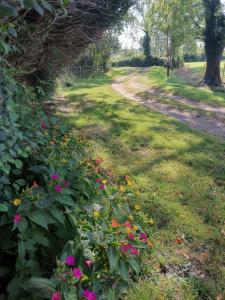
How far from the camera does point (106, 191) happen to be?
2867mm

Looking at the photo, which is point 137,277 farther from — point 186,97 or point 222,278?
point 186,97

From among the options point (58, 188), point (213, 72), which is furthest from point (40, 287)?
point (213, 72)

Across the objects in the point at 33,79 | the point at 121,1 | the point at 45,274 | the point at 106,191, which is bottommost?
the point at 45,274

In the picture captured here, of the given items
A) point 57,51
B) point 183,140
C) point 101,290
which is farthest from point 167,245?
point 57,51

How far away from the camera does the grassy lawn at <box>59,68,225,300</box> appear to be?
3.04 m

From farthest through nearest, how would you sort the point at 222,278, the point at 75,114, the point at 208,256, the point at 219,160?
the point at 75,114
the point at 219,160
the point at 208,256
the point at 222,278

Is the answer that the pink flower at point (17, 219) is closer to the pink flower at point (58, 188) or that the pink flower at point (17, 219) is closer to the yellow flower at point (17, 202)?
the yellow flower at point (17, 202)

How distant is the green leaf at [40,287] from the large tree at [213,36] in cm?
2192

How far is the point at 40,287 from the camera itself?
193cm

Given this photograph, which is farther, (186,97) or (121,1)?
(186,97)

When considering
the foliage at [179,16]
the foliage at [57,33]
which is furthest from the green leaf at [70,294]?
the foliage at [179,16]

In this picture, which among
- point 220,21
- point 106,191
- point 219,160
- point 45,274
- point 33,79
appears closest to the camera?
point 45,274

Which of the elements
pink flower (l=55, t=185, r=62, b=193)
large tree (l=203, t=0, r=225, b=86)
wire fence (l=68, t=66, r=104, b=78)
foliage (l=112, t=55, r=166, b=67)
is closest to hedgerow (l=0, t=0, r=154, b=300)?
pink flower (l=55, t=185, r=62, b=193)

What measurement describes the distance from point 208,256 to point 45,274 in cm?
178
